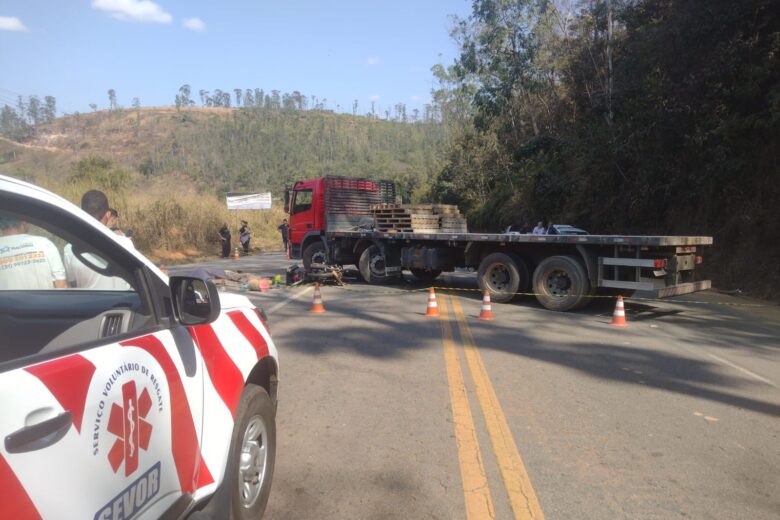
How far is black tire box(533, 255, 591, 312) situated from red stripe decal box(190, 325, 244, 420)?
7805 mm

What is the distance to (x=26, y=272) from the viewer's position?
3039mm

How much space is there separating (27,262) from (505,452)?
10.8ft

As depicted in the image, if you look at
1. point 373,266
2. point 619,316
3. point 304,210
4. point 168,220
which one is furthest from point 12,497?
point 168,220

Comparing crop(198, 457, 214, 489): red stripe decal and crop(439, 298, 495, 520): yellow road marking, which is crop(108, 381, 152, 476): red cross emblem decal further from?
crop(439, 298, 495, 520): yellow road marking

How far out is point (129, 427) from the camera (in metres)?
1.88

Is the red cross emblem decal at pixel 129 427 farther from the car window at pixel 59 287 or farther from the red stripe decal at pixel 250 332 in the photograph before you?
the red stripe decal at pixel 250 332

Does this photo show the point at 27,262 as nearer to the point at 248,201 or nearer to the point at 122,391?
the point at 122,391

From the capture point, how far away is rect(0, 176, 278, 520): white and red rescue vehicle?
1493 millimetres

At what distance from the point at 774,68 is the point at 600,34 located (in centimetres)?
1177

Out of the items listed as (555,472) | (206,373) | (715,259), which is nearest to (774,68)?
(715,259)

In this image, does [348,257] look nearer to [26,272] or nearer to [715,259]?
[715,259]

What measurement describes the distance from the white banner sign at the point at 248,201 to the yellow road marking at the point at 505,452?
3338cm

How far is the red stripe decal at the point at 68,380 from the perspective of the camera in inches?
61.7

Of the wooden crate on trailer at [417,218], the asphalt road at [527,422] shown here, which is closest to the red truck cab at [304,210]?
the wooden crate on trailer at [417,218]
